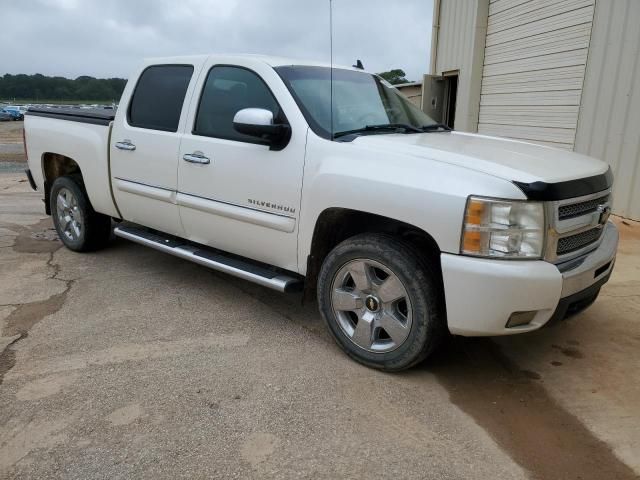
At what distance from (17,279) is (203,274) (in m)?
1.65

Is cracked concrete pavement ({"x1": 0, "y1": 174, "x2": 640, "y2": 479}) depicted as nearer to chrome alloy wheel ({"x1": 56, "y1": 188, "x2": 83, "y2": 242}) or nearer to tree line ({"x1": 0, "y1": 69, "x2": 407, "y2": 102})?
chrome alloy wheel ({"x1": 56, "y1": 188, "x2": 83, "y2": 242})

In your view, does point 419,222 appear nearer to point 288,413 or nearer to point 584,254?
point 584,254

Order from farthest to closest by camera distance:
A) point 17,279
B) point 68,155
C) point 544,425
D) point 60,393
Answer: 1. point 68,155
2. point 17,279
3. point 60,393
4. point 544,425

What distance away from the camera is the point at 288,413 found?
9.29ft

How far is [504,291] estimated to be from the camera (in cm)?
270

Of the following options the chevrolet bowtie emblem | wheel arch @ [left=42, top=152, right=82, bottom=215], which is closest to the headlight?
the chevrolet bowtie emblem

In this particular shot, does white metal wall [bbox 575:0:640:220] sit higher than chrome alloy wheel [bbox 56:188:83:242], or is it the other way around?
white metal wall [bbox 575:0:640:220]

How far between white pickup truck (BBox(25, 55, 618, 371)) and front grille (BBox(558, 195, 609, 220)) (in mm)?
13

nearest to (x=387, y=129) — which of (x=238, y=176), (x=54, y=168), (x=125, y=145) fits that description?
(x=238, y=176)

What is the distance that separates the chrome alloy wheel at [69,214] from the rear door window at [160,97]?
4.42 ft

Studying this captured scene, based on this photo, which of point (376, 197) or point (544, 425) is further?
point (376, 197)

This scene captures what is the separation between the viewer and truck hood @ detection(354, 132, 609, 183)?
9.17ft

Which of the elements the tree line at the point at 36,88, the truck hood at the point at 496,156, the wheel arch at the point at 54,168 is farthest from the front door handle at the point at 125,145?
the tree line at the point at 36,88

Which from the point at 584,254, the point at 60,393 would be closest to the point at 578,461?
the point at 584,254
